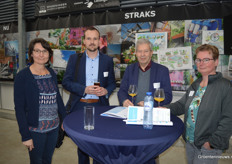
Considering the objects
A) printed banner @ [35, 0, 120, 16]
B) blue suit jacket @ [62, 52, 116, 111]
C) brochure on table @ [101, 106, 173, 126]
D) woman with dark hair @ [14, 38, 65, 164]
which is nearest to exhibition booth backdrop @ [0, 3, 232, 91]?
printed banner @ [35, 0, 120, 16]

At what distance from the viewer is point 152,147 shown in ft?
4.27

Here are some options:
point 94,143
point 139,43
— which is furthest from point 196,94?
point 94,143

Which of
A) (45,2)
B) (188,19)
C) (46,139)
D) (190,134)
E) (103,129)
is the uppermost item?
(45,2)

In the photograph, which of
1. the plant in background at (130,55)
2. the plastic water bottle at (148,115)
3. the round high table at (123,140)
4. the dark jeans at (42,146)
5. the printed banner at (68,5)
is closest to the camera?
the round high table at (123,140)

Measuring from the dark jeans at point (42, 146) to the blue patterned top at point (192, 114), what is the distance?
142 centimetres

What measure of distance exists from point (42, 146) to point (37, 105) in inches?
17.2

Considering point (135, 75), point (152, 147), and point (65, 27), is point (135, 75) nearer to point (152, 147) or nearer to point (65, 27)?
point (152, 147)

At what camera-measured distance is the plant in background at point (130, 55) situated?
415 centimetres

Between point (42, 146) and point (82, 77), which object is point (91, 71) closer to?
point (82, 77)

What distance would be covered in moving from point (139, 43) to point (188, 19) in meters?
1.96

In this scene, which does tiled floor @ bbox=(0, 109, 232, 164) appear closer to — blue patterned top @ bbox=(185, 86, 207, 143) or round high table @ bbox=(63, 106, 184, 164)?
blue patterned top @ bbox=(185, 86, 207, 143)

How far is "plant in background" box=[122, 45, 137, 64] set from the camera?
13.6 feet

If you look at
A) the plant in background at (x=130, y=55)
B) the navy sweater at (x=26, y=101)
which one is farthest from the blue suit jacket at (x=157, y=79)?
the plant in background at (x=130, y=55)

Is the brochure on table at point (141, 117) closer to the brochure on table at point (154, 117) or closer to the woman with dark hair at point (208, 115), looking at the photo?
the brochure on table at point (154, 117)
